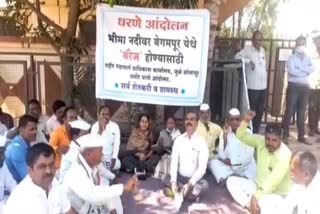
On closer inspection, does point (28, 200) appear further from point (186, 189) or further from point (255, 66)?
point (255, 66)

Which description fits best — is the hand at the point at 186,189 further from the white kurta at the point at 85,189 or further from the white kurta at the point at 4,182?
the white kurta at the point at 4,182

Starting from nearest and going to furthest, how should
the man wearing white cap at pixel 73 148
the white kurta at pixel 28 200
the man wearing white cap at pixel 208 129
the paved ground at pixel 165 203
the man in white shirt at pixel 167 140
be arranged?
the white kurta at pixel 28 200, the man wearing white cap at pixel 73 148, the paved ground at pixel 165 203, the man wearing white cap at pixel 208 129, the man in white shirt at pixel 167 140

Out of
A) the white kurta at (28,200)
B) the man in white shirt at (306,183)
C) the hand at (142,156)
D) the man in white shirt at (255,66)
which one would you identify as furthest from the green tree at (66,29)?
the white kurta at (28,200)

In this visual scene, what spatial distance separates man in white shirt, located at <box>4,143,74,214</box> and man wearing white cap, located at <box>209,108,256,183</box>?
2634 mm

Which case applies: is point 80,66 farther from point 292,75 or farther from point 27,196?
point 27,196

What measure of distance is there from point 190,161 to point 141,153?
3.46 feet

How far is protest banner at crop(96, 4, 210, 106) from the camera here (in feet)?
20.8

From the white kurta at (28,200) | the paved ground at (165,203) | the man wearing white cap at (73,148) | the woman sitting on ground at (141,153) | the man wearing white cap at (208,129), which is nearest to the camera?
the white kurta at (28,200)

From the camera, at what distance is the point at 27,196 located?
3287mm

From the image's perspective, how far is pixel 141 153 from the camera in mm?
6305

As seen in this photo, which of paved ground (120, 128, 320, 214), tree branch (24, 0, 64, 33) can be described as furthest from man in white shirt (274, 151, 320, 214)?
tree branch (24, 0, 64, 33)

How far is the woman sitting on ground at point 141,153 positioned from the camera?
Result: 20.5 ft

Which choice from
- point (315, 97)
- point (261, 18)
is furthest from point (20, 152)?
point (261, 18)

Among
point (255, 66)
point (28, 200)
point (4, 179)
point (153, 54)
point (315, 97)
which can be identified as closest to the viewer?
point (28, 200)
